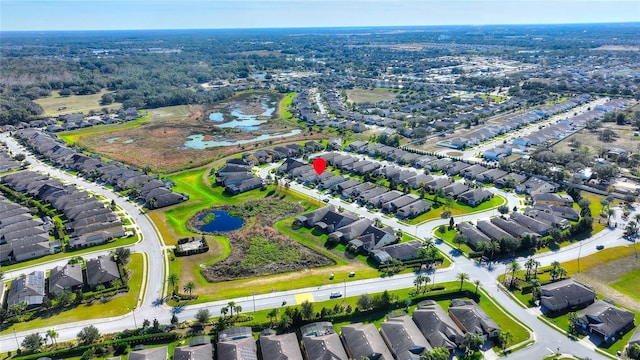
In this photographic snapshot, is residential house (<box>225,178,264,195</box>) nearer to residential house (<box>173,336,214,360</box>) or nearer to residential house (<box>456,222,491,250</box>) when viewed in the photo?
residential house (<box>456,222,491,250</box>)

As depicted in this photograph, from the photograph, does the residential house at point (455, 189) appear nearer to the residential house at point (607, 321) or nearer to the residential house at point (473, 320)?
the residential house at point (473, 320)

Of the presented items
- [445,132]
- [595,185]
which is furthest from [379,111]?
[595,185]

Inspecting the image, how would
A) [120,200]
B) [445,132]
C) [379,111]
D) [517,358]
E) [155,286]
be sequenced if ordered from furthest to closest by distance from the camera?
[379,111], [445,132], [120,200], [155,286], [517,358]

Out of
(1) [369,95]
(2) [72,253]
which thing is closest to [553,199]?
(2) [72,253]

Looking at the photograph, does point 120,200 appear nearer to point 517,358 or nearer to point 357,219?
point 357,219

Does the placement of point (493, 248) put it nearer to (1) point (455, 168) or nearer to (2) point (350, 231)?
(2) point (350, 231)

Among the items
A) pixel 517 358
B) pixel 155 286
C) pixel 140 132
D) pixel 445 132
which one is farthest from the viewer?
pixel 140 132

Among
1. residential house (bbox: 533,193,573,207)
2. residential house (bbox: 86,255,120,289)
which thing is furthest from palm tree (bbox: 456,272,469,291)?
residential house (bbox: 86,255,120,289)
